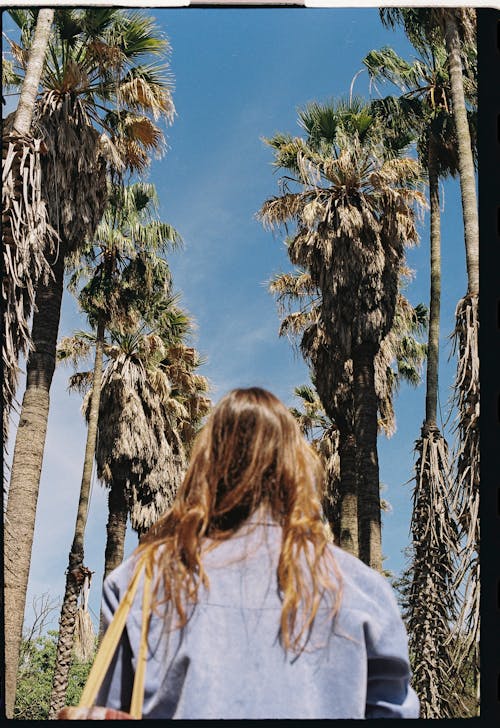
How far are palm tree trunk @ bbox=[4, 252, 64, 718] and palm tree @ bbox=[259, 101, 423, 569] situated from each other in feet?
5.87

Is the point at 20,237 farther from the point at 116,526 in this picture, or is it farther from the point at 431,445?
the point at 116,526

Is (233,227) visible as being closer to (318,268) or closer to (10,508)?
(10,508)

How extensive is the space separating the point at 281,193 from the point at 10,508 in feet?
9.00

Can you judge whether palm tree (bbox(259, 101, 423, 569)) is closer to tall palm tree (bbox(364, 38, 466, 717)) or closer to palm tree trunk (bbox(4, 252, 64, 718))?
tall palm tree (bbox(364, 38, 466, 717))

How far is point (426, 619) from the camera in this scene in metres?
5.34

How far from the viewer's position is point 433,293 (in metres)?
5.06

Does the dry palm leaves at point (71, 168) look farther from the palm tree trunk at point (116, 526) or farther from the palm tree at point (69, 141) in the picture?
the palm tree trunk at point (116, 526)

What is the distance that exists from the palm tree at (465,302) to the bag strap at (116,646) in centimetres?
269

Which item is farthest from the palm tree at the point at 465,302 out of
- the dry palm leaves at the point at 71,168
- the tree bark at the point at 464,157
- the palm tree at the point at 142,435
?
the palm tree at the point at 142,435

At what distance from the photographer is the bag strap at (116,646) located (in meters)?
1.39

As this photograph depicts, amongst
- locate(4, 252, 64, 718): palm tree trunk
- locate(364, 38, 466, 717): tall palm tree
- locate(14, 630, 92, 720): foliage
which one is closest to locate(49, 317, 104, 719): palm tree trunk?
locate(14, 630, 92, 720): foliage

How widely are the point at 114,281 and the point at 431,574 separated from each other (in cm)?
441

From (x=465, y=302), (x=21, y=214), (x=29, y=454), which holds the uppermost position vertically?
(x=21, y=214)

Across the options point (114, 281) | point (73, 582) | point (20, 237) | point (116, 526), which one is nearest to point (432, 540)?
point (73, 582)
